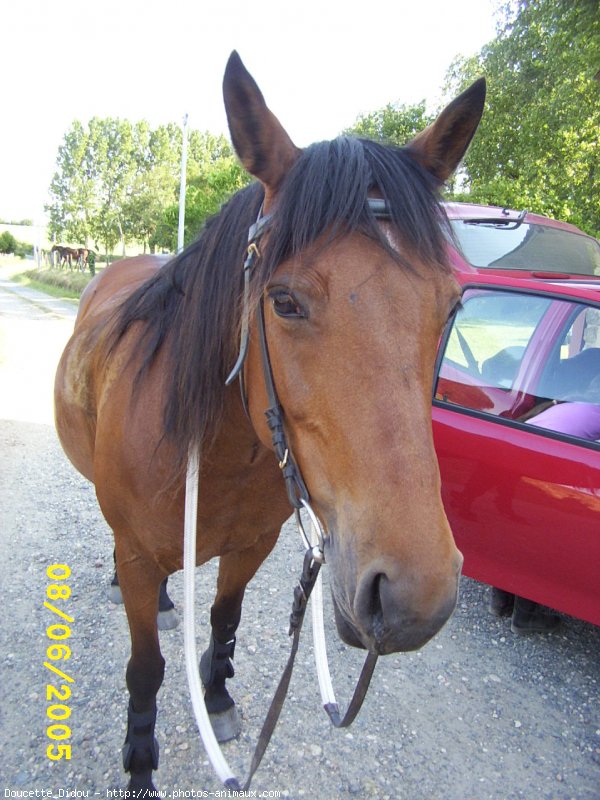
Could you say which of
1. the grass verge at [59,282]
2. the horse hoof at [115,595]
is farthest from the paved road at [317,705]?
the grass verge at [59,282]

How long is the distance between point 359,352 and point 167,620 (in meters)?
2.57

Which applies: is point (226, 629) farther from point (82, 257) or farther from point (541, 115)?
point (82, 257)

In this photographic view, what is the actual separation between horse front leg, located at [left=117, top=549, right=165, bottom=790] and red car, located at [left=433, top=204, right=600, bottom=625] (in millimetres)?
1604

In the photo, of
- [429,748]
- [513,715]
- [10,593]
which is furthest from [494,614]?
[10,593]

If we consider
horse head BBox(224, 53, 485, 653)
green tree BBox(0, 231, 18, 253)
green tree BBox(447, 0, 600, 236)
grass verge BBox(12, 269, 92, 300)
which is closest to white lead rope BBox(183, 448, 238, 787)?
horse head BBox(224, 53, 485, 653)

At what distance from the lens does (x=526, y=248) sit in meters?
3.86

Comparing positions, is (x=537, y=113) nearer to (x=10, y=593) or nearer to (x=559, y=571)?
(x=559, y=571)

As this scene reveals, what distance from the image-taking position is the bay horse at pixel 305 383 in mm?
1079

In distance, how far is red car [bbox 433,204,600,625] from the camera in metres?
2.46

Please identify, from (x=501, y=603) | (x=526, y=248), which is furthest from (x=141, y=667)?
(x=526, y=248)

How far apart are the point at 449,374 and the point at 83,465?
2.14 m

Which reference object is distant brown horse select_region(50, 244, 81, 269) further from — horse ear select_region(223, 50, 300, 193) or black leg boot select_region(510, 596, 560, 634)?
horse ear select_region(223, 50, 300, 193)

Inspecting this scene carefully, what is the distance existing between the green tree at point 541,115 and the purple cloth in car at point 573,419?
296 inches

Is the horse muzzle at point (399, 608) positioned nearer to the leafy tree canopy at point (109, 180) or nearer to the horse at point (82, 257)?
the leafy tree canopy at point (109, 180)
